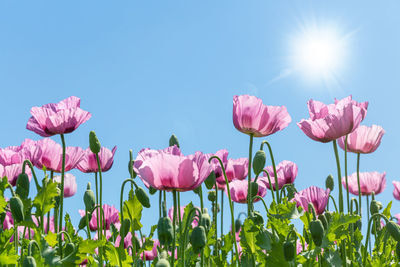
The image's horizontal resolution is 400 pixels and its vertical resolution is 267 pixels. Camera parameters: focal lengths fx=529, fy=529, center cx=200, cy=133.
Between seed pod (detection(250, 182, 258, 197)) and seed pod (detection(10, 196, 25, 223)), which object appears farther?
seed pod (detection(250, 182, 258, 197))

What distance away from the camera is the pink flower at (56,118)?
2.97m

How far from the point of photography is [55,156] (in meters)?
3.29

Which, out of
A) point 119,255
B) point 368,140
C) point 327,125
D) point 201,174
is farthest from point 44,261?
point 368,140

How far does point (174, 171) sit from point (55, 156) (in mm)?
1361

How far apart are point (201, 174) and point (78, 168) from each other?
6.15 ft

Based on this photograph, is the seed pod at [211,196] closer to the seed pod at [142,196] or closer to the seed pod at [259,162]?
the seed pod at [259,162]

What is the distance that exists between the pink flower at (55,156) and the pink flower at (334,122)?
1.39m

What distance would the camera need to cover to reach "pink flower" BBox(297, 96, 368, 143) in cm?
273

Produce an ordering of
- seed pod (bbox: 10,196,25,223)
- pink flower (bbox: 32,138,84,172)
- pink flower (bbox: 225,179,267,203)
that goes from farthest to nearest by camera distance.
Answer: pink flower (bbox: 225,179,267,203) < pink flower (bbox: 32,138,84,172) < seed pod (bbox: 10,196,25,223)

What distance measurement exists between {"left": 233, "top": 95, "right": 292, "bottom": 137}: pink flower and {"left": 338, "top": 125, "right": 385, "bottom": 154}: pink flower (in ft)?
2.06

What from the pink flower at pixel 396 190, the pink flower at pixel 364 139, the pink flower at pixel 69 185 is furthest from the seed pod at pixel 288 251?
the pink flower at pixel 396 190

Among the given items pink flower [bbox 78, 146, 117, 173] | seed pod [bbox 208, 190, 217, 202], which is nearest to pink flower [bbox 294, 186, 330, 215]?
seed pod [bbox 208, 190, 217, 202]

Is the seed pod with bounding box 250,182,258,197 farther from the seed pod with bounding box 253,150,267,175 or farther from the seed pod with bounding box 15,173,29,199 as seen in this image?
the seed pod with bounding box 15,173,29,199

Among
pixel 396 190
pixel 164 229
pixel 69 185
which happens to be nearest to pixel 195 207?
pixel 164 229
